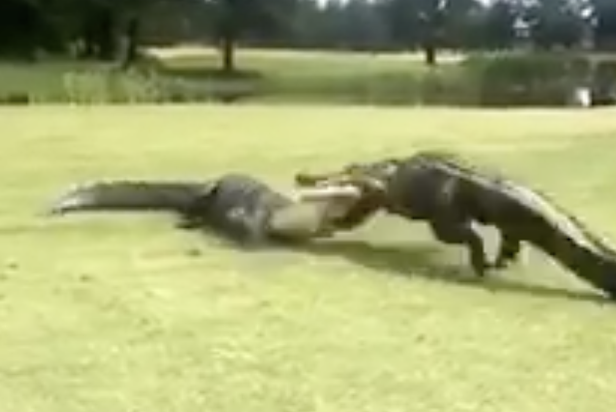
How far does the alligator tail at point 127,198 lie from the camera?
9555 millimetres

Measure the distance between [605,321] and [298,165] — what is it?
6852 mm

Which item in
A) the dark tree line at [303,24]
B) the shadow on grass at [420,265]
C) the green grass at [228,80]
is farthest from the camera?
the dark tree line at [303,24]

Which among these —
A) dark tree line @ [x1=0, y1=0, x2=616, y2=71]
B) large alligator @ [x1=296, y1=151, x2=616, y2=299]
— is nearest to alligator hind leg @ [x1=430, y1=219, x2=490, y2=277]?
large alligator @ [x1=296, y1=151, x2=616, y2=299]

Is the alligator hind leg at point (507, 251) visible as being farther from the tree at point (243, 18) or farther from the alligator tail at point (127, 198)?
the tree at point (243, 18)

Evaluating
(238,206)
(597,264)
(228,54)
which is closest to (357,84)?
(228,54)

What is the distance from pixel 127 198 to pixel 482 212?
9.69 ft

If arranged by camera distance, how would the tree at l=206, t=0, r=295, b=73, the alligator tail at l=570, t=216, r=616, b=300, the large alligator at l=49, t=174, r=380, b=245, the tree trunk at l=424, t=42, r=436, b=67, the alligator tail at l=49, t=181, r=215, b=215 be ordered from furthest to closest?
the tree at l=206, t=0, r=295, b=73
the tree trunk at l=424, t=42, r=436, b=67
the alligator tail at l=49, t=181, r=215, b=215
the large alligator at l=49, t=174, r=380, b=245
the alligator tail at l=570, t=216, r=616, b=300

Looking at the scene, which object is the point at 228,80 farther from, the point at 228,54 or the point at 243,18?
the point at 243,18

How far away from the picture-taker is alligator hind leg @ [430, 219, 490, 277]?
24.5 ft

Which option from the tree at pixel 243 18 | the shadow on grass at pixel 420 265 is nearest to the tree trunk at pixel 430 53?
the tree at pixel 243 18

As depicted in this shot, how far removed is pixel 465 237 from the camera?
298 inches

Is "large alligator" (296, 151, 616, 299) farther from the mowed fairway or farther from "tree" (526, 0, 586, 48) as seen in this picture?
"tree" (526, 0, 586, 48)

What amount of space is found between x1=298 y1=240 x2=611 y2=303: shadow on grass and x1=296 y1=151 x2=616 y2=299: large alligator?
11 centimetres

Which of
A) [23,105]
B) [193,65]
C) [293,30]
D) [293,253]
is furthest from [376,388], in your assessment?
[293,30]
